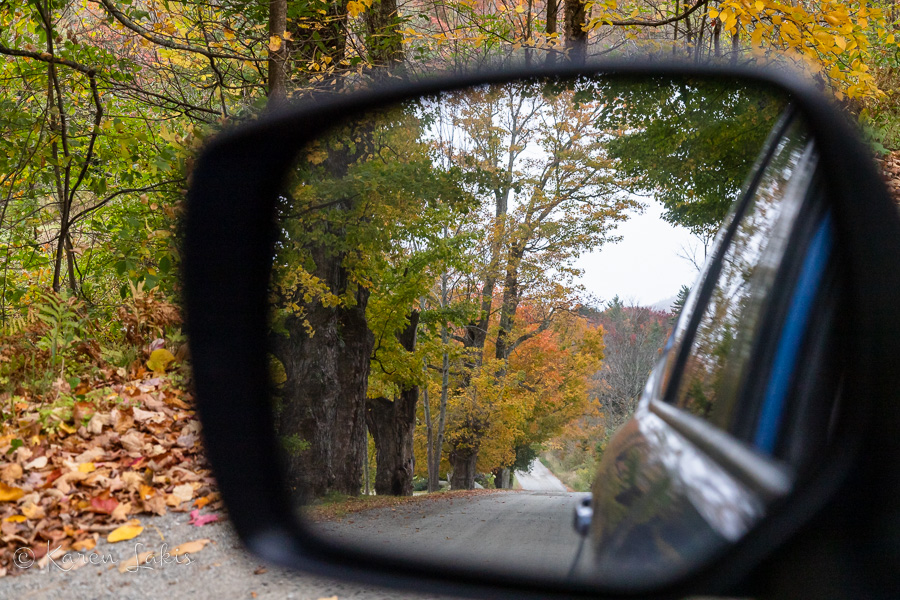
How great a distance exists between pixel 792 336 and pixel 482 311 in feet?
2.91

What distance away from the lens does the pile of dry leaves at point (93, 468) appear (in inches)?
125

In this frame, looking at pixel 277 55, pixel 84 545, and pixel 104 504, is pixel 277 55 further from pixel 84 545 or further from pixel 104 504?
pixel 84 545

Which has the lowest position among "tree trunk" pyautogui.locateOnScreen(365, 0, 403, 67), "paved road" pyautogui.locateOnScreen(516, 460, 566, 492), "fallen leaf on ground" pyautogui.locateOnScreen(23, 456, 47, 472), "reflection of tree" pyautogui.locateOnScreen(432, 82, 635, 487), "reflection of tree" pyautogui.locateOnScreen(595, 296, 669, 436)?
"fallen leaf on ground" pyautogui.locateOnScreen(23, 456, 47, 472)

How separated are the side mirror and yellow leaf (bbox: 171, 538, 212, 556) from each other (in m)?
1.72

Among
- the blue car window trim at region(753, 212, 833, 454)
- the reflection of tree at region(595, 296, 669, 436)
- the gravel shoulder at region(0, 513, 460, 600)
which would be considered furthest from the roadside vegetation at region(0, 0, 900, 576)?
the blue car window trim at region(753, 212, 833, 454)

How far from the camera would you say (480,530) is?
3.62ft

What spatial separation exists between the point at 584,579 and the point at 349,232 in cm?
113

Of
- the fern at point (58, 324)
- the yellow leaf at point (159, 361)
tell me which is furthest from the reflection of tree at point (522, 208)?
the fern at point (58, 324)

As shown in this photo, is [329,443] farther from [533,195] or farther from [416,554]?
[533,195]

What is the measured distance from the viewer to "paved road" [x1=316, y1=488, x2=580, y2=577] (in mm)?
948

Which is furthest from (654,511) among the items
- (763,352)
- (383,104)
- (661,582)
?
(383,104)

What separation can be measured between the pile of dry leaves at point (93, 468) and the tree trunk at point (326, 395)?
1.78m

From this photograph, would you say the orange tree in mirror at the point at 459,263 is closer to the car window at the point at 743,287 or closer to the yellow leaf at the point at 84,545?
the car window at the point at 743,287

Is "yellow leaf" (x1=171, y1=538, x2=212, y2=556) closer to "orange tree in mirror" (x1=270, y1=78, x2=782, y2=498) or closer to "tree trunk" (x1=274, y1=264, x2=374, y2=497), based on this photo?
"orange tree in mirror" (x1=270, y1=78, x2=782, y2=498)
